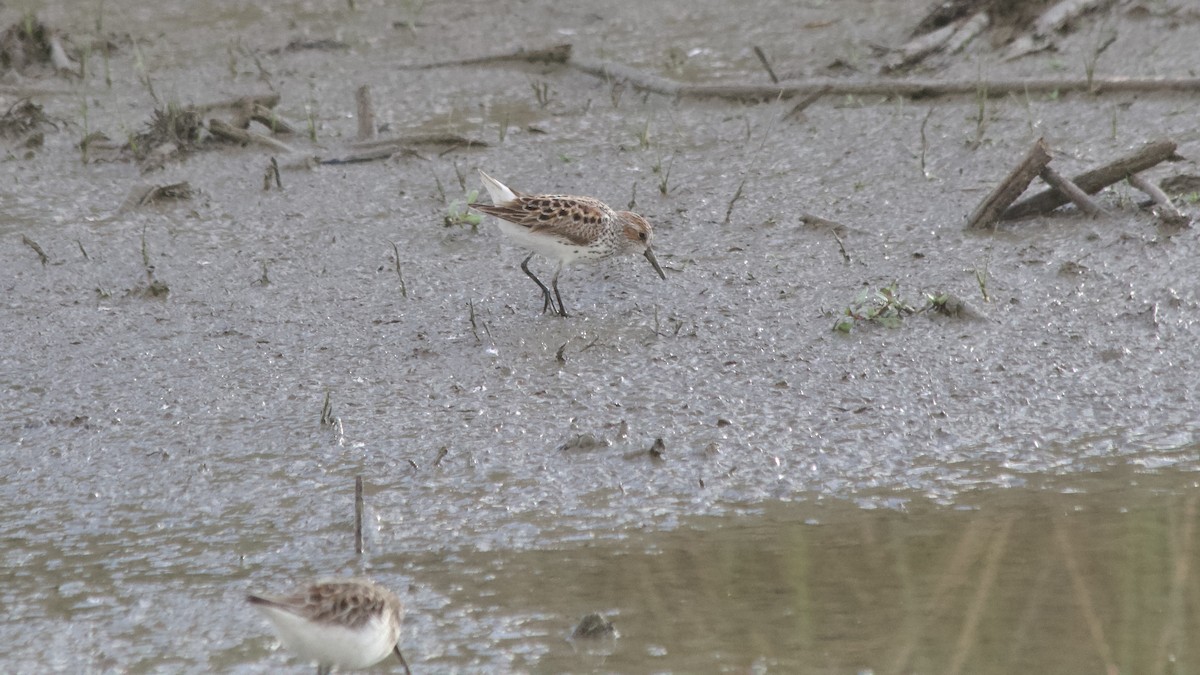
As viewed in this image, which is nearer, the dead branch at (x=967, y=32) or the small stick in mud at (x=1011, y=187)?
the small stick in mud at (x=1011, y=187)

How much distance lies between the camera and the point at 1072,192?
7.16 meters

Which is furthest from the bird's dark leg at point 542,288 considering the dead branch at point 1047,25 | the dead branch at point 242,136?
the dead branch at point 1047,25

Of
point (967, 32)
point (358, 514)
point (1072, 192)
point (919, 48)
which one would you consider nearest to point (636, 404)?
point (358, 514)

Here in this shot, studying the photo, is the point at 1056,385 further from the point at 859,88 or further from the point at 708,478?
the point at 859,88

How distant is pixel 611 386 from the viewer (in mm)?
6008

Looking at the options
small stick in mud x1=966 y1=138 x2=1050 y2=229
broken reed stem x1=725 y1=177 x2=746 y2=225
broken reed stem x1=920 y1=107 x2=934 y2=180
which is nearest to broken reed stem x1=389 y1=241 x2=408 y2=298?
broken reed stem x1=725 y1=177 x2=746 y2=225

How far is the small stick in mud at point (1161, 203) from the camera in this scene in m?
6.96

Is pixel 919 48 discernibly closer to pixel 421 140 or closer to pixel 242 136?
Answer: pixel 421 140

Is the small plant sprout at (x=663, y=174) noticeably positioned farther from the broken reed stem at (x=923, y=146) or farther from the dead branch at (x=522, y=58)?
the dead branch at (x=522, y=58)

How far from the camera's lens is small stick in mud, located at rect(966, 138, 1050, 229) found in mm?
6926

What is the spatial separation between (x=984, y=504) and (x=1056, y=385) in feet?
3.71

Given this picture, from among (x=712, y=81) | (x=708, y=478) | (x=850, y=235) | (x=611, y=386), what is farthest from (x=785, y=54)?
(x=708, y=478)

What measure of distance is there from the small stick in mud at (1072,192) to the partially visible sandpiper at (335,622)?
4.64 meters

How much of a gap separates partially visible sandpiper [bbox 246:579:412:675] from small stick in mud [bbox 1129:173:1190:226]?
4803 millimetres
